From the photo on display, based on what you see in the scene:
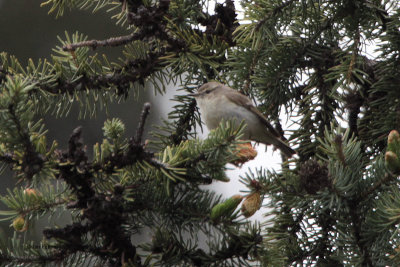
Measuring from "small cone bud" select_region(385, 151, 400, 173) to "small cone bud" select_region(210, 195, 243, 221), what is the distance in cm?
37

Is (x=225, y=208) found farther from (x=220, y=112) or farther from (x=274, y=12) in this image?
(x=220, y=112)

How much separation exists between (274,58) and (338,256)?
32.1 inches

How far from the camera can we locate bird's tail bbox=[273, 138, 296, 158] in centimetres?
221

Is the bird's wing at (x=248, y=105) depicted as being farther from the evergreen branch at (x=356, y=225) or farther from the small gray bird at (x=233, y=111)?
the evergreen branch at (x=356, y=225)

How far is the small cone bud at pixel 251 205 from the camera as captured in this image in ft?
4.99

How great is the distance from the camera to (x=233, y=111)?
2809 millimetres

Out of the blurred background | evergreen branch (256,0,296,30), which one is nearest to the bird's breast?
evergreen branch (256,0,296,30)

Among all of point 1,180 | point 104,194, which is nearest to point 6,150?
point 104,194

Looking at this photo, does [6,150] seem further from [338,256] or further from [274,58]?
[274,58]

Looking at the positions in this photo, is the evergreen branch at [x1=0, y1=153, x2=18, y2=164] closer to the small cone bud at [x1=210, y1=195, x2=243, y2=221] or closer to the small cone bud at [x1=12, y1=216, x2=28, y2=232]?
the small cone bud at [x1=12, y1=216, x2=28, y2=232]

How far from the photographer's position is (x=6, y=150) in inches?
51.7

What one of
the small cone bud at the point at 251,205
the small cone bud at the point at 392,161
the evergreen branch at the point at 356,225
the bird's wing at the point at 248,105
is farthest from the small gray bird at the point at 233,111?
the small cone bud at the point at 392,161

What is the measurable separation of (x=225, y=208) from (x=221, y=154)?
0.13m

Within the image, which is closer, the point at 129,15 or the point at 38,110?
the point at 129,15
